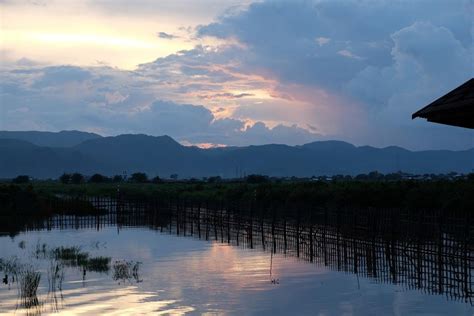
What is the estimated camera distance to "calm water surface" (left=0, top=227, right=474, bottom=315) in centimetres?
1175

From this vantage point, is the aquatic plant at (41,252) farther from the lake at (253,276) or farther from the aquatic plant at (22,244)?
the aquatic plant at (22,244)

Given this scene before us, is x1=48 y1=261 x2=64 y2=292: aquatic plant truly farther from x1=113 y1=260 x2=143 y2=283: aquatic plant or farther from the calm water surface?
x1=113 y1=260 x2=143 y2=283: aquatic plant

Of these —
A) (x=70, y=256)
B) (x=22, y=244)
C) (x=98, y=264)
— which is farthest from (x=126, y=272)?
(x=22, y=244)

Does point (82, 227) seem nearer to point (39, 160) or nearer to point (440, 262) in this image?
point (440, 262)

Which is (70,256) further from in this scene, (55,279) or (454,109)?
(454,109)

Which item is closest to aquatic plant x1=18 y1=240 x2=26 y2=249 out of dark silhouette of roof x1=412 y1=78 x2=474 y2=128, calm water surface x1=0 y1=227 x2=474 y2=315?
calm water surface x1=0 y1=227 x2=474 y2=315

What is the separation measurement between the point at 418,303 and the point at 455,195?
12626 millimetres

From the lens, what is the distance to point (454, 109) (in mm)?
7629

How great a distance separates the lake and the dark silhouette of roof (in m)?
4.25

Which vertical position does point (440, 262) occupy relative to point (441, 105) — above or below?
below

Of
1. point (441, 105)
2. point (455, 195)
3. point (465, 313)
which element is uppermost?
point (441, 105)

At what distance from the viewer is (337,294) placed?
13258 mm

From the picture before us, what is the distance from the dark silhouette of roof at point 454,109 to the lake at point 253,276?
13.9ft

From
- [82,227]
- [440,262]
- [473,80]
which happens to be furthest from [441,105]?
[82,227]
